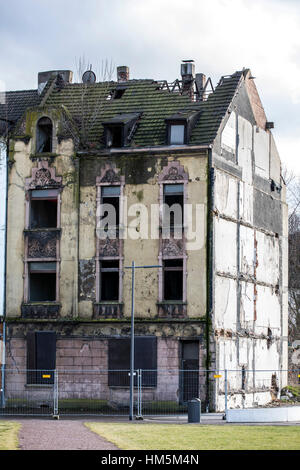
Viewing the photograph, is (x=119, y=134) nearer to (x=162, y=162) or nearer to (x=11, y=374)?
(x=162, y=162)

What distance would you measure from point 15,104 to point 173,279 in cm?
1383

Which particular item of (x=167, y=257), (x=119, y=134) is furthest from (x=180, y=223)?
(x=119, y=134)

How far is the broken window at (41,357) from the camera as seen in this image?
5100 centimetres

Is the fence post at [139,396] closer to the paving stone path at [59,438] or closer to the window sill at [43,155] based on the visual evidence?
the paving stone path at [59,438]

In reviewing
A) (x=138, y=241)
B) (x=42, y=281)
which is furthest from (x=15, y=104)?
(x=138, y=241)

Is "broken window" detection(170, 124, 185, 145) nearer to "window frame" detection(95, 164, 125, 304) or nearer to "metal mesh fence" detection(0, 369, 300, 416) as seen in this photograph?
"window frame" detection(95, 164, 125, 304)

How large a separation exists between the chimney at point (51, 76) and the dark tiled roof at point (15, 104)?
56 centimetres

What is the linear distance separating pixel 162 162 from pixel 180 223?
9.64 feet

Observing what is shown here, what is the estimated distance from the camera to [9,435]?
32281 mm

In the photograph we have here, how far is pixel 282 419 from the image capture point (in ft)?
139

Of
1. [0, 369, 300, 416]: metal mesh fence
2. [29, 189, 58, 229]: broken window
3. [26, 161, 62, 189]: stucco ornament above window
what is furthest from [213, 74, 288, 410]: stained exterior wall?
[29, 189, 58, 229]: broken window

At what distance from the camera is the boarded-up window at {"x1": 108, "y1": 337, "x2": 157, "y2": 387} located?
4928cm

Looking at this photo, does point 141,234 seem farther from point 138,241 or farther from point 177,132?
point 177,132

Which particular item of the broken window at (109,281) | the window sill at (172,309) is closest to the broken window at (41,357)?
the broken window at (109,281)
